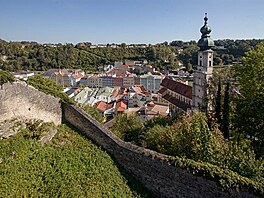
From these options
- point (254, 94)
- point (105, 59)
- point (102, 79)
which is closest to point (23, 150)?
point (254, 94)

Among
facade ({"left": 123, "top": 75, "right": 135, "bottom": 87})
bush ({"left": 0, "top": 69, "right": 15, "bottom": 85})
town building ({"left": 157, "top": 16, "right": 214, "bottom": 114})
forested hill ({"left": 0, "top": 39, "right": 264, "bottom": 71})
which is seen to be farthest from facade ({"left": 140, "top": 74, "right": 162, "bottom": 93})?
bush ({"left": 0, "top": 69, "right": 15, "bottom": 85})

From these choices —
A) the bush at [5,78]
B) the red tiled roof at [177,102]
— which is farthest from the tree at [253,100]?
the red tiled roof at [177,102]

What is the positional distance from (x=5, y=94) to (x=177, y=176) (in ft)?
20.7

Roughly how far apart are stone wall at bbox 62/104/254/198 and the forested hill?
82137mm

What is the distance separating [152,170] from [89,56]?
4408 inches

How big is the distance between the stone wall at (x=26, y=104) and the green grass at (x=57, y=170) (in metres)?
1.03

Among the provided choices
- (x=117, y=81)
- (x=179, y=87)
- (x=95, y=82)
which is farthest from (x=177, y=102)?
(x=95, y=82)

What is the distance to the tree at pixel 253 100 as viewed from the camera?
575 inches

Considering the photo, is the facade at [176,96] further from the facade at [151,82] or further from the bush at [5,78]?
the bush at [5,78]

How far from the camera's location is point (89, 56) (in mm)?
118375

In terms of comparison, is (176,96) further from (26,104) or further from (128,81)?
(128,81)

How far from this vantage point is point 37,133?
Result: 32.7ft

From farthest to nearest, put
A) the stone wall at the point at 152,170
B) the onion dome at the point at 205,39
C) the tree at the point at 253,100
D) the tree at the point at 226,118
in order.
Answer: the onion dome at the point at 205,39 < the tree at the point at 226,118 < the tree at the point at 253,100 < the stone wall at the point at 152,170

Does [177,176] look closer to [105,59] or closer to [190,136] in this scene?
[190,136]
